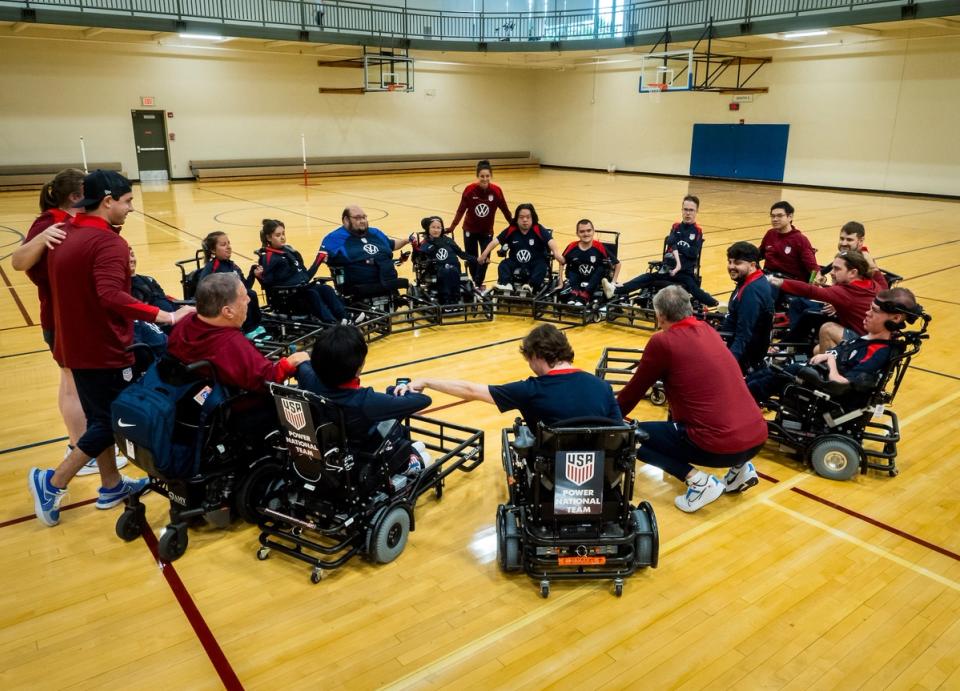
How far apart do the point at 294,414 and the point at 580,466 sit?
1.28 meters

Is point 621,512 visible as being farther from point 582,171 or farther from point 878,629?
point 582,171

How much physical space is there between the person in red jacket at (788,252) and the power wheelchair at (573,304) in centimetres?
160

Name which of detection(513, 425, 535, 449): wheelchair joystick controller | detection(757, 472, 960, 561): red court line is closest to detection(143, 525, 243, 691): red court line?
detection(513, 425, 535, 449): wheelchair joystick controller

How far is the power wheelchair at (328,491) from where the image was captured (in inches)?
121

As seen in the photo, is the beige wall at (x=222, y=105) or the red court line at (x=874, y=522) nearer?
the red court line at (x=874, y=522)

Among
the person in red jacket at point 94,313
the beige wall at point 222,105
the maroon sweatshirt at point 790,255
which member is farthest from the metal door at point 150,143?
the person in red jacket at point 94,313

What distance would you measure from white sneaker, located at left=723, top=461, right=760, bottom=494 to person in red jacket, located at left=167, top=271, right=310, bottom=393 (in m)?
2.47

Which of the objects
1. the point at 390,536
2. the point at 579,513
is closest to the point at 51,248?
the point at 390,536

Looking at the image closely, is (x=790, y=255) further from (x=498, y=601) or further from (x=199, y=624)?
(x=199, y=624)

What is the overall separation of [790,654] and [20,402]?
5.49m

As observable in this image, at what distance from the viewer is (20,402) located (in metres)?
5.35

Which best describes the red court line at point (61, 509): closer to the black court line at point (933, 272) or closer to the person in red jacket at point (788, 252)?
the person in red jacket at point (788, 252)

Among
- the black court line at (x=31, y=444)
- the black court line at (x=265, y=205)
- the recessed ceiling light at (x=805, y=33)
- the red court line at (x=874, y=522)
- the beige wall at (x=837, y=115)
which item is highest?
the recessed ceiling light at (x=805, y=33)

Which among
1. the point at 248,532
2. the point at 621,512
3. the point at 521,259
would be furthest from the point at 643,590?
the point at 521,259
